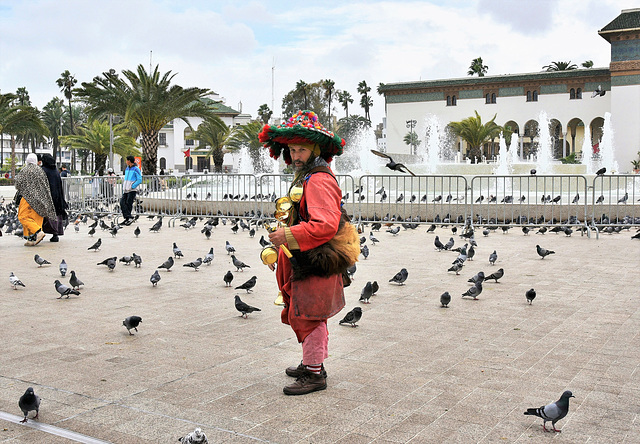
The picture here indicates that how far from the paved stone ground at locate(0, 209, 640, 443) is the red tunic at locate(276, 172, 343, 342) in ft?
1.67

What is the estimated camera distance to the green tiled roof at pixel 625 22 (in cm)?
5056

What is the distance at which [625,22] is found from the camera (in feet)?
168

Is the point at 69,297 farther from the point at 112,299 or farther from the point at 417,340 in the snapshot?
the point at 417,340

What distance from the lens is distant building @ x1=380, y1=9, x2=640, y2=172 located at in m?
52.2

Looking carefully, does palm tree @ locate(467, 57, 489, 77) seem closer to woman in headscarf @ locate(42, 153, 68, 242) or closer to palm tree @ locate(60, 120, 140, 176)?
palm tree @ locate(60, 120, 140, 176)

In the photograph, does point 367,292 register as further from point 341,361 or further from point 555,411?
point 555,411

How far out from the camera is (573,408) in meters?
3.92

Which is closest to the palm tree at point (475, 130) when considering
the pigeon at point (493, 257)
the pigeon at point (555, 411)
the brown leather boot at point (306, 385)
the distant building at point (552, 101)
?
the distant building at point (552, 101)

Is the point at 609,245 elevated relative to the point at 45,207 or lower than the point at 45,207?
lower

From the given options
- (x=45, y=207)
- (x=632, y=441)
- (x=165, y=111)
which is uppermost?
(x=165, y=111)

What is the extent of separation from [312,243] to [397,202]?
12.1 m

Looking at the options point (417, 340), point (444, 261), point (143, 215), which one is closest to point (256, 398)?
point (417, 340)

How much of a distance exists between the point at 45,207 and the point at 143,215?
247 inches

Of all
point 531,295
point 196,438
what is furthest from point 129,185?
point 196,438
